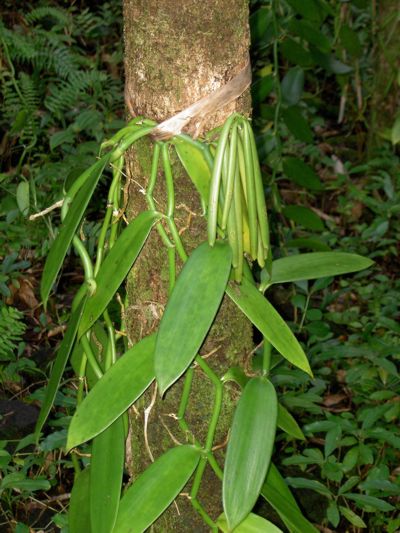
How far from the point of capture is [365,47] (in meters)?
3.13

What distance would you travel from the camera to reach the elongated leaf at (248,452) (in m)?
0.76

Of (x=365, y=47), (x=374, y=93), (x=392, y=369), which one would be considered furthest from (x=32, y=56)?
(x=392, y=369)

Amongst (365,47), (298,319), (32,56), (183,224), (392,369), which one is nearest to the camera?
(183,224)

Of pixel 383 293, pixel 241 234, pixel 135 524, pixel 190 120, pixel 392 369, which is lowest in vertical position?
pixel 383 293

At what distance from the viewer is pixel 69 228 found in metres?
0.77

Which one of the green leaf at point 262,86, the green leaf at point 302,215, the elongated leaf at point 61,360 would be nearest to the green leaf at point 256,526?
the elongated leaf at point 61,360

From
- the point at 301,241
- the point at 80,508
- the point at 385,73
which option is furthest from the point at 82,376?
the point at 385,73

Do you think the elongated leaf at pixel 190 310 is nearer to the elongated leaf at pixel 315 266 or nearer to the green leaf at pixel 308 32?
the elongated leaf at pixel 315 266

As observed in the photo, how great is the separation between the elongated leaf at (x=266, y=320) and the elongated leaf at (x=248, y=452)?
0.06 meters

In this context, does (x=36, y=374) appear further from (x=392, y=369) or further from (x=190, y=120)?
(x=190, y=120)

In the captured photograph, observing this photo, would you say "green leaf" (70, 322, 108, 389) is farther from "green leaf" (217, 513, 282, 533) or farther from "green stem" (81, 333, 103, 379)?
"green leaf" (217, 513, 282, 533)

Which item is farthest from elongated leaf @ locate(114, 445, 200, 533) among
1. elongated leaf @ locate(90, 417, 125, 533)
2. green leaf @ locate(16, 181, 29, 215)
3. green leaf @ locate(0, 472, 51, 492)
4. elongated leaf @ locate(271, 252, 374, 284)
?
green leaf @ locate(16, 181, 29, 215)

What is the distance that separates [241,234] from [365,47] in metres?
2.59

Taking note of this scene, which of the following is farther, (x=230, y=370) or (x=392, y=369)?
(x=392, y=369)
